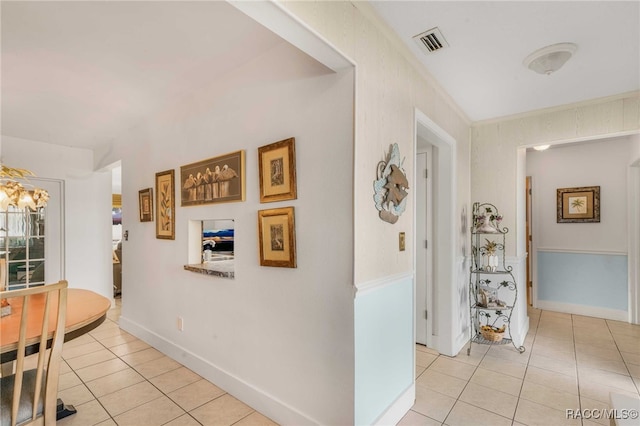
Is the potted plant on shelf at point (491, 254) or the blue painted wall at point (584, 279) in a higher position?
the potted plant on shelf at point (491, 254)

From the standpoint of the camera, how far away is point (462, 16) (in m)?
1.75

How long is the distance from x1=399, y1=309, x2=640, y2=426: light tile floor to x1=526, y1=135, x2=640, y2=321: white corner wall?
0.69m

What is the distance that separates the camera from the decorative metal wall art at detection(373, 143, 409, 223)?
6.08 feet

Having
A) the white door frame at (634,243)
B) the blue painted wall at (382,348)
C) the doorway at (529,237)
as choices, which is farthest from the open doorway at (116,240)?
the white door frame at (634,243)

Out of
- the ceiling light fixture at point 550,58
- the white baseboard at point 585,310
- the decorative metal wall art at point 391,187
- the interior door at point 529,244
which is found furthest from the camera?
the interior door at point 529,244

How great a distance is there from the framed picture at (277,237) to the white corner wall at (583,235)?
14.4ft

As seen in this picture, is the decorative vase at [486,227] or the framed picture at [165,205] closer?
the framed picture at [165,205]

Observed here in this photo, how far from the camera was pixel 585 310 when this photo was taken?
14.1ft

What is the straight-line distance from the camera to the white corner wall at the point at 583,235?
409cm

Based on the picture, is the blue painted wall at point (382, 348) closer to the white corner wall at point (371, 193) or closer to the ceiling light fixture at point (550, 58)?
the white corner wall at point (371, 193)

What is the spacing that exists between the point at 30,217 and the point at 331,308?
452cm

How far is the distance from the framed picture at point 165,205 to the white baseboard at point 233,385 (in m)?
1.03

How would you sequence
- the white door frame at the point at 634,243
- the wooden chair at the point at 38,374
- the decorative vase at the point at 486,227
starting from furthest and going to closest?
the white door frame at the point at 634,243
the decorative vase at the point at 486,227
the wooden chair at the point at 38,374

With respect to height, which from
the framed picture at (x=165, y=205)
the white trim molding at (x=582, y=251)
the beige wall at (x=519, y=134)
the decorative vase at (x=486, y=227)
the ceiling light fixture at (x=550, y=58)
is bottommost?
the white trim molding at (x=582, y=251)
